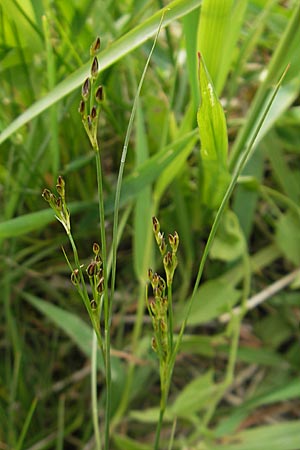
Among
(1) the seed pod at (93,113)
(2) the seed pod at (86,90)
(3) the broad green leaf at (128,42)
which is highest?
(3) the broad green leaf at (128,42)

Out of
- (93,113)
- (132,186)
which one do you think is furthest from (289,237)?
(93,113)

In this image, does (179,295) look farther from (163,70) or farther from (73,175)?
(163,70)

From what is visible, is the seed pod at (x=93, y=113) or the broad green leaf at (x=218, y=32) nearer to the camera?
the seed pod at (x=93, y=113)

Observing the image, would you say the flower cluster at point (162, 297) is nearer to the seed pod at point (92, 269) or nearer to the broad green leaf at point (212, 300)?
the seed pod at point (92, 269)

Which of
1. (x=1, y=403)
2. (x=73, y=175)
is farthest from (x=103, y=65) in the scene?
(x=1, y=403)

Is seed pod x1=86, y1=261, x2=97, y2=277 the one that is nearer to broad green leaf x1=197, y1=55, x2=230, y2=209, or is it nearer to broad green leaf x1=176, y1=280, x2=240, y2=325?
broad green leaf x1=197, y1=55, x2=230, y2=209

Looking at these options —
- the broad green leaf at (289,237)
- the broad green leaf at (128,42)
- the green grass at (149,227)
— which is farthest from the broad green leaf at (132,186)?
the broad green leaf at (289,237)

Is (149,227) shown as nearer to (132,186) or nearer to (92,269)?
(132,186)
